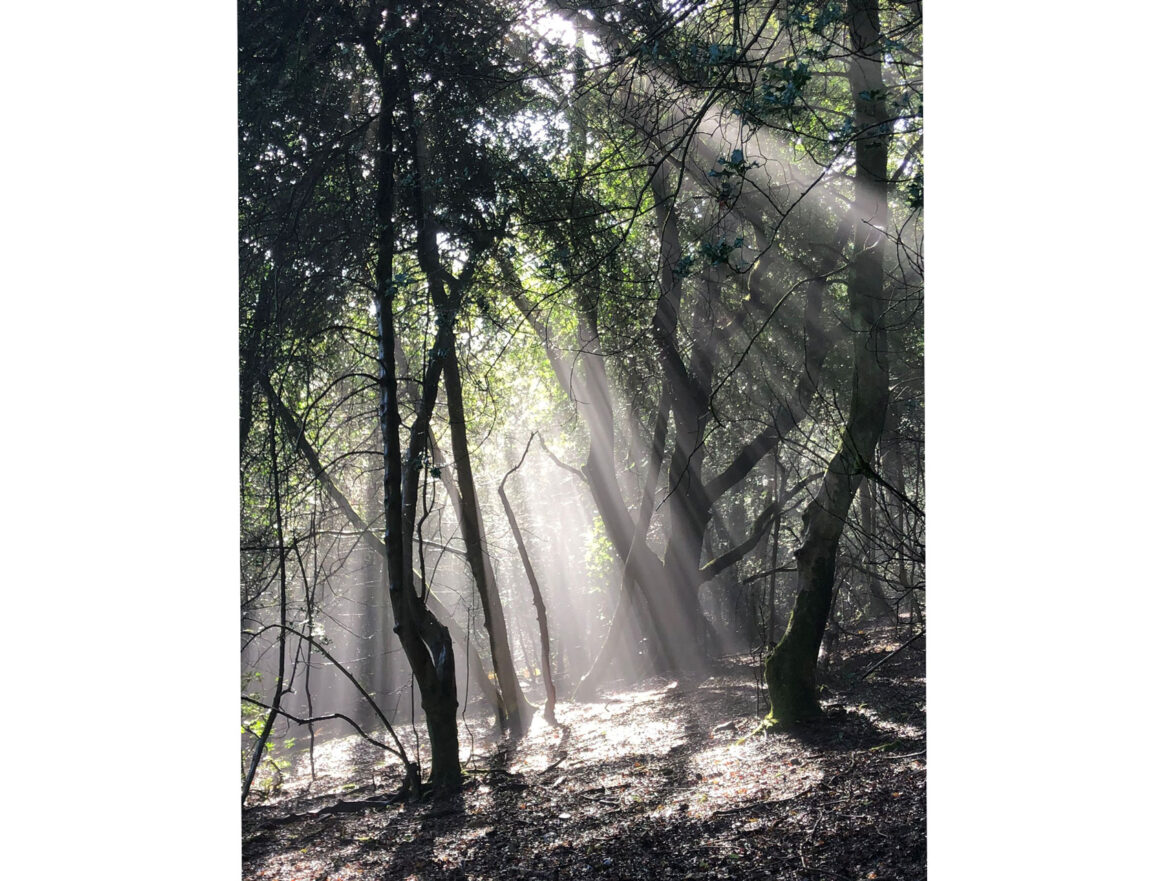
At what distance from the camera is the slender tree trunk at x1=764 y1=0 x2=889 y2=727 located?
1.72 metres

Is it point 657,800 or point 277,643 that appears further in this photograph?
point 277,643

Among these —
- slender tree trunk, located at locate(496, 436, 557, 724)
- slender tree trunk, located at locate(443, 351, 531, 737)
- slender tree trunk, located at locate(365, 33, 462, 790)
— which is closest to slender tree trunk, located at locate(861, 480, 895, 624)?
slender tree trunk, located at locate(496, 436, 557, 724)

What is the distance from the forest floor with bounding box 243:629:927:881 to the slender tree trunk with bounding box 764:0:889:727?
9 centimetres

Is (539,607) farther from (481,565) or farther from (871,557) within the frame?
(871,557)

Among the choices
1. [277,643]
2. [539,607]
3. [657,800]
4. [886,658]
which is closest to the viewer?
[657,800]

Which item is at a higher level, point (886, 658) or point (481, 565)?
point (481, 565)

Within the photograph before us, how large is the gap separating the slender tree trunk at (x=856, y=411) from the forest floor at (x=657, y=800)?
3.4 inches

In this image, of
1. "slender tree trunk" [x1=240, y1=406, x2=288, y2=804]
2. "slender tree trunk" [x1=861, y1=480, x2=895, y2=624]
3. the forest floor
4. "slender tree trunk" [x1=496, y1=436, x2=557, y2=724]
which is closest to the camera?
the forest floor

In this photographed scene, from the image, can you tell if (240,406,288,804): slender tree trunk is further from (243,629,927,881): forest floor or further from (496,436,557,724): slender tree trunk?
(496,436,557,724): slender tree trunk

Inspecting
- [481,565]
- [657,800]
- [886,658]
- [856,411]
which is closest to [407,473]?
[481,565]

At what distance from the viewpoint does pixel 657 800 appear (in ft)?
6.13

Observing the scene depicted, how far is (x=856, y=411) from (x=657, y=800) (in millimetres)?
1139
